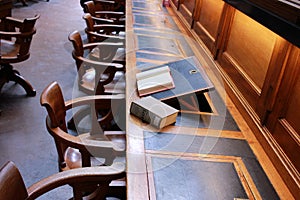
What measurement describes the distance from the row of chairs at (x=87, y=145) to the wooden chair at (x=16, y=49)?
2.47 ft

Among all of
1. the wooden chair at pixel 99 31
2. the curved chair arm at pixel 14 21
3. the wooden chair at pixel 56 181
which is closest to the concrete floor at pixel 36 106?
the curved chair arm at pixel 14 21

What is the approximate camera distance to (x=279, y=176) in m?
1.29

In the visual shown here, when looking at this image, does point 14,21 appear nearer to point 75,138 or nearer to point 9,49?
point 9,49

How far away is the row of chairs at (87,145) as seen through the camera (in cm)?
125

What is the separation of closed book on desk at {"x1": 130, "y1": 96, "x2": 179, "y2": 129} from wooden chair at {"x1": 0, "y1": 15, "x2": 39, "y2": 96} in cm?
221

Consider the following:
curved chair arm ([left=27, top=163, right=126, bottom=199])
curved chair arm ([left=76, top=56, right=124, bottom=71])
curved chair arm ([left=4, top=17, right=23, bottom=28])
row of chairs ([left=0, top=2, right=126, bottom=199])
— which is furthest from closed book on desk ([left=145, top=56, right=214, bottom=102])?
curved chair arm ([left=4, top=17, right=23, bottom=28])

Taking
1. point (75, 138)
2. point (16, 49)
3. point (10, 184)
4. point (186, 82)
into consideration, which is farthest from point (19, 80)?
point (10, 184)

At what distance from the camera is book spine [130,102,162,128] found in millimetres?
1464

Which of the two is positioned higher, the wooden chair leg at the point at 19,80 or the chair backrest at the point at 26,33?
the chair backrest at the point at 26,33

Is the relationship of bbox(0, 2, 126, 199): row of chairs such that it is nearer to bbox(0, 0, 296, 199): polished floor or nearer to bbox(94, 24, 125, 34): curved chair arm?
bbox(0, 0, 296, 199): polished floor

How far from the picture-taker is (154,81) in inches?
70.4

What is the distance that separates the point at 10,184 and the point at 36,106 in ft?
8.19

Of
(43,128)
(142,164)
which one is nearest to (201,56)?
(142,164)

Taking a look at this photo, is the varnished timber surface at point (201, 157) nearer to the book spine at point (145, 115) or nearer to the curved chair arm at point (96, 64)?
the book spine at point (145, 115)
